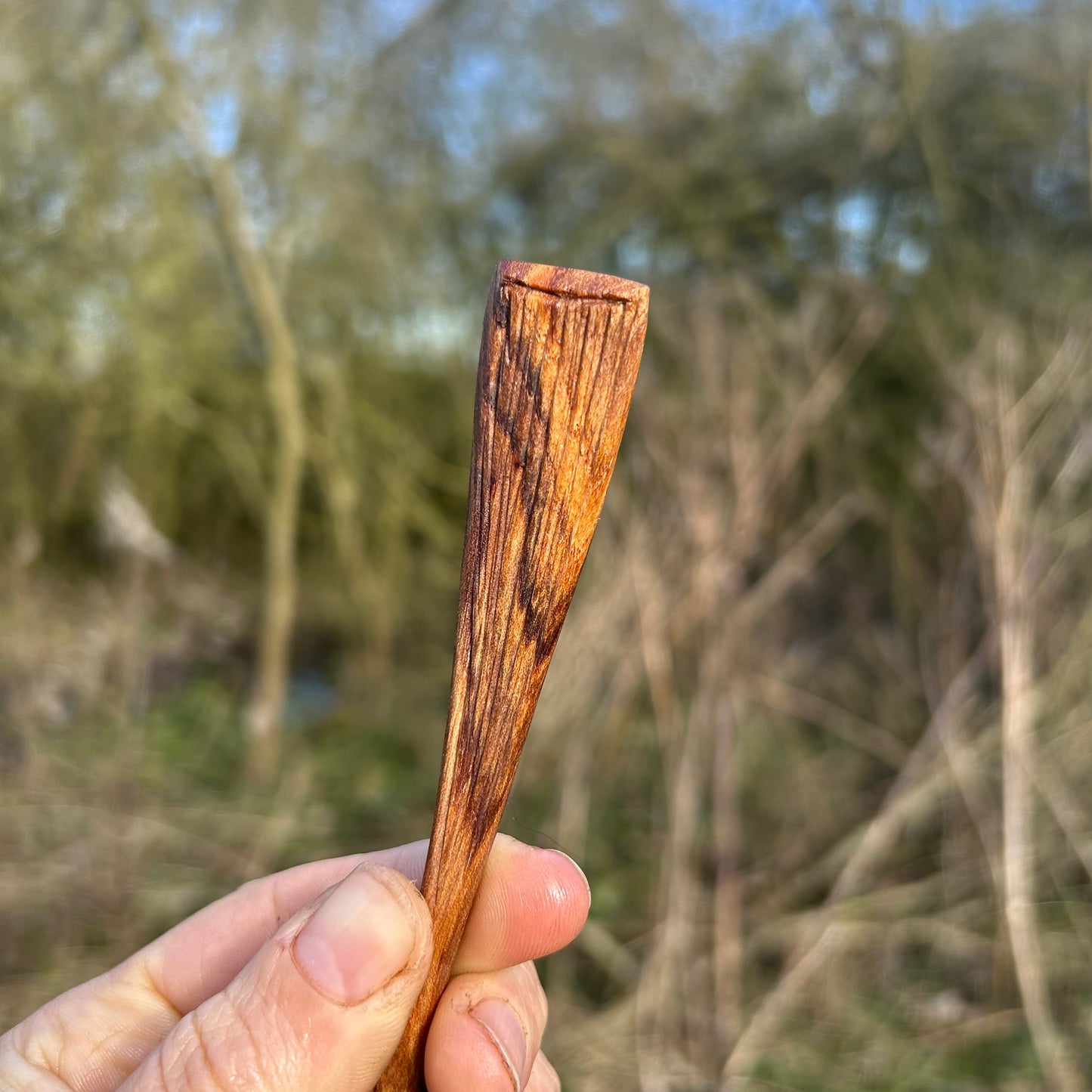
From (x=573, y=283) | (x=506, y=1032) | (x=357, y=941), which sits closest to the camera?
(x=573, y=283)

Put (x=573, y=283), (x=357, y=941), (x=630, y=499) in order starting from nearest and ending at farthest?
1. (x=573, y=283)
2. (x=357, y=941)
3. (x=630, y=499)

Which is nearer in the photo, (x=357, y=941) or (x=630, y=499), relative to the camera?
(x=357, y=941)

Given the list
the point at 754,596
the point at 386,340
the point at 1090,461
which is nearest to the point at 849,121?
the point at 1090,461

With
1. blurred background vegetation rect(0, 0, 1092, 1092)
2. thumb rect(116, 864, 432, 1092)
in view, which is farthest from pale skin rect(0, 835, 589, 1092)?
blurred background vegetation rect(0, 0, 1092, 1092)

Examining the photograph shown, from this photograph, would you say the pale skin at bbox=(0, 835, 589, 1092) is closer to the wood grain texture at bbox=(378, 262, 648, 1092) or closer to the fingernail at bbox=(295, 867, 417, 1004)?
the fingernail at bbox=(295, 867, 417, 1004)

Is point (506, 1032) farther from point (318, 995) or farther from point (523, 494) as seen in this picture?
point (523, 494)

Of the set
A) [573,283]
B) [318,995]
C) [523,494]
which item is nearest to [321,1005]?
[318,995]
